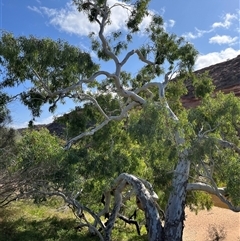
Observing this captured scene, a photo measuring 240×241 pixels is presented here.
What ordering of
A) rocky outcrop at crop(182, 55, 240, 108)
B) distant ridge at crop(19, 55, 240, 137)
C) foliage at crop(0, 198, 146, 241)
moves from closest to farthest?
foliage at crop(0, 198, 146, 241)
distant ridge at crop(19, 55, 240, 137)
rocky outcrop at crop(182, 55, 240, 108)

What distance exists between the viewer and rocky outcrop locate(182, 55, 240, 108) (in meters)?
40.0

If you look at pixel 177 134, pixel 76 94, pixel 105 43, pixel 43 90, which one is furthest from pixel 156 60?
pixel 177 134

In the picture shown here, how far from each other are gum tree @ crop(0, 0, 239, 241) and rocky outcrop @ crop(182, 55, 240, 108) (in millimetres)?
27382

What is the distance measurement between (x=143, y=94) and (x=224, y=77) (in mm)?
38586

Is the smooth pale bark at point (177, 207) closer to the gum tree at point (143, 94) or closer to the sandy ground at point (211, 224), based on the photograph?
the gum tree at point (143, 94)

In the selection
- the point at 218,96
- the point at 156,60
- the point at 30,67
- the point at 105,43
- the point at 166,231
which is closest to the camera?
the point at 166,231

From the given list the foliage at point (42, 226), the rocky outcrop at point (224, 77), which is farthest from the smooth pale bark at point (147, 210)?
the rocky outcrop at point (224, 77)

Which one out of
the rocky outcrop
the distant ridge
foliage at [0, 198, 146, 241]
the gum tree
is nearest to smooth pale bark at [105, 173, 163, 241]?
the gum tree

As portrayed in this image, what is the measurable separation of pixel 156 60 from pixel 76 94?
112 inches

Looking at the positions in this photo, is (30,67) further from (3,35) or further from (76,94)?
(76,94)

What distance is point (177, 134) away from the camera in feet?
23.4

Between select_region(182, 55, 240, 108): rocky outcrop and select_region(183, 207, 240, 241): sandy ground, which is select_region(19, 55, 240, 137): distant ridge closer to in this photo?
select_region(182, 55, 240, 108): rocky outcrop

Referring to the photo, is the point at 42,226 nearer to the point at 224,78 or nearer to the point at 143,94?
the point at 143,94

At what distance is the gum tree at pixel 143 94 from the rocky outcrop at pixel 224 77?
27.4 meters
